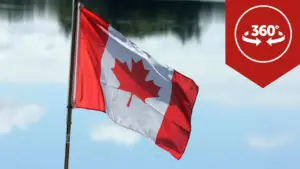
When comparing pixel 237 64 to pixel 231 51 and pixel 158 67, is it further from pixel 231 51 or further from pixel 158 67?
pixel 158 67

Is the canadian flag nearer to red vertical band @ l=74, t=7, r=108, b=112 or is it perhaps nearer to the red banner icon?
red vertical band @ l=74, t=7, r=108, b=112

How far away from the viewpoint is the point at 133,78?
6883mm

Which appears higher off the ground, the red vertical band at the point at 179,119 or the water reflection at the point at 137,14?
the red vertical band at the point at 179,119

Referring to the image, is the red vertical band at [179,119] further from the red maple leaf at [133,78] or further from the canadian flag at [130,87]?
the red maple leaf at [133,78]

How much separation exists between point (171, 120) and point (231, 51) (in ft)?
25.9

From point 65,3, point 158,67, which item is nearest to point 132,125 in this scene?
point 158,67

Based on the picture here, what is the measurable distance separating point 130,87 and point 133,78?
0.30ft

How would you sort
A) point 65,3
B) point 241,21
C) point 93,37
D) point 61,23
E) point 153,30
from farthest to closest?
point 65,3 → point 153,30 → point 61,23 → point 241,21 → point 93,37

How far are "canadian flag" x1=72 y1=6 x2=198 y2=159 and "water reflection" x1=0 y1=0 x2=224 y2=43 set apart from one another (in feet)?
78.1

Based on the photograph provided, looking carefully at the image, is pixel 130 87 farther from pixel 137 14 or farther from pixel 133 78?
pixel 137 14

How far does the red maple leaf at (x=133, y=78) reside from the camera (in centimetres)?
688

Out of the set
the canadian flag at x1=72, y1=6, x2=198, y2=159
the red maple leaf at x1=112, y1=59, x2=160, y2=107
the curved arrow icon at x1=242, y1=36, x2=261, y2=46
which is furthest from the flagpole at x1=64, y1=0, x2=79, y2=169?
the curved arrow icon at x1=242, y1=36, x2=261, y2=46

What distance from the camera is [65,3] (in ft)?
134

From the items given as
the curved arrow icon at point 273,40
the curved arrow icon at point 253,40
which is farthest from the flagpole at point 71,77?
the curved arrow icon at point 253,40
